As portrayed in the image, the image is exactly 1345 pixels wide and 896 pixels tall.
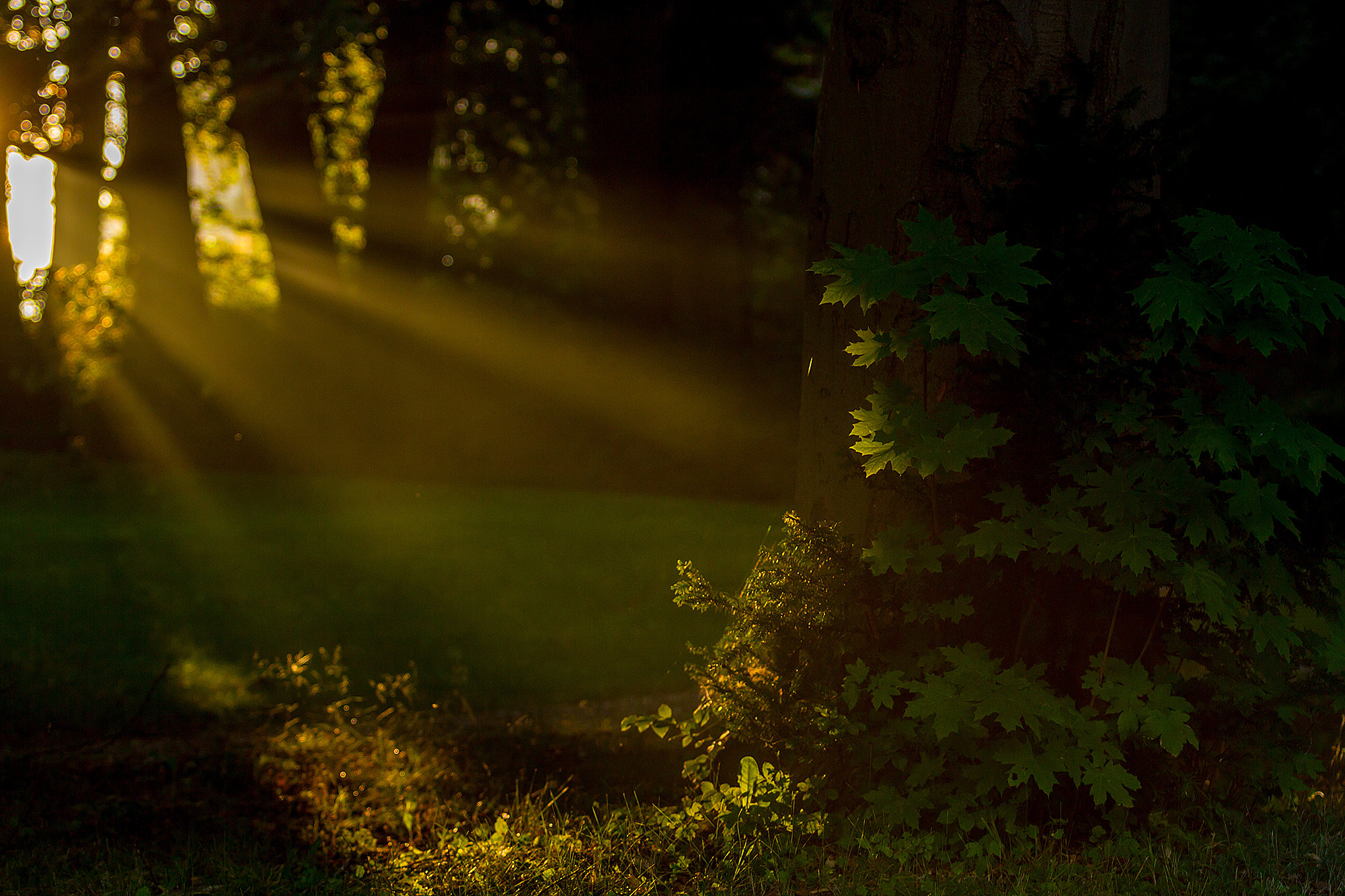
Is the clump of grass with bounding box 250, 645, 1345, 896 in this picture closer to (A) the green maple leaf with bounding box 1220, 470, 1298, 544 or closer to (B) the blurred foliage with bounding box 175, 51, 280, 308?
(A) the green maple leaf with bounding box 1220, 470, 1298, 544

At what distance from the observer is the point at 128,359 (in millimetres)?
16016

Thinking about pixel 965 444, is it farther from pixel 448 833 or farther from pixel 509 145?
pixel 509 145

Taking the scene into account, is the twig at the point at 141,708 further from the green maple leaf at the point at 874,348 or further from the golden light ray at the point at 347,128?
the golden light ray at the point at 347,128

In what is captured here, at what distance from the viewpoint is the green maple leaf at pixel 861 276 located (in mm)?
3520

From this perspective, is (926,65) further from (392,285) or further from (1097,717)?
(392,285)

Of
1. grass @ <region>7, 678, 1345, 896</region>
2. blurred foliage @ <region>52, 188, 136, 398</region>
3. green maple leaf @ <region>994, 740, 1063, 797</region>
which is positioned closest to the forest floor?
grass @ <region>7, 678, 1345, 896</region>

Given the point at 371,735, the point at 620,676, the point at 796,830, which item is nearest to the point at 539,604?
the point at 620,676

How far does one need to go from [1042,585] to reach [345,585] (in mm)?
6929

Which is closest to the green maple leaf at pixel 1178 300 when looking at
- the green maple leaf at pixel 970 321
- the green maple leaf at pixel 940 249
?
the green maple leaf at pixel 970 321

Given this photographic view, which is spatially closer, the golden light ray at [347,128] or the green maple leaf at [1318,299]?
the green maple leaf at [1318,299]

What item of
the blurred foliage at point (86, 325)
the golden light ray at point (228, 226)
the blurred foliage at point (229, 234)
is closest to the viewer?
the blurred foliage at point (86, 325)

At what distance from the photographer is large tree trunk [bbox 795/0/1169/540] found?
166 inches

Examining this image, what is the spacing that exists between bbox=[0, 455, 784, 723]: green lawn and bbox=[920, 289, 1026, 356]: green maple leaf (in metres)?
4.14

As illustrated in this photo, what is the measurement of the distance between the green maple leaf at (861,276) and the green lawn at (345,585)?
3.94 m
